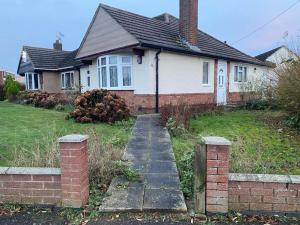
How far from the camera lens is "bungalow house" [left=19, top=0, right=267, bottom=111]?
13438mm

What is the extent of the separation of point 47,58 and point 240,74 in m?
18.4

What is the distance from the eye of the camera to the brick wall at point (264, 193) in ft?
12.3

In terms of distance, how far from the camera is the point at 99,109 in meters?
10.7

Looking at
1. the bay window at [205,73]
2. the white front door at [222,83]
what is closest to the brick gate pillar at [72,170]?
the bay window at [205,73]

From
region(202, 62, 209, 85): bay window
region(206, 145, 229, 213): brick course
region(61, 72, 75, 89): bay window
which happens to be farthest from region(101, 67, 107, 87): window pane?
region(206, 145, 229, 213): brick course

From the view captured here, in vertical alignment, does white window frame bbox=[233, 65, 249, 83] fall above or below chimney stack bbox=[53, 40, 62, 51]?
below

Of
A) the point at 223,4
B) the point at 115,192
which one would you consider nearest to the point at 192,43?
the point at 223,4

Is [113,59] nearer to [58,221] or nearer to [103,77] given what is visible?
[103,77]

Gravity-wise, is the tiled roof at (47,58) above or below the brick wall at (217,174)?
above

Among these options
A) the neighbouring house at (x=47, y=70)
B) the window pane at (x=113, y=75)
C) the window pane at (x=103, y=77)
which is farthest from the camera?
the neighbouring house at (x=47, y=70)

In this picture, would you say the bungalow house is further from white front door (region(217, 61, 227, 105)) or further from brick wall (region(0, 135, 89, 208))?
brick wall (region(0, 135, 89, 208))

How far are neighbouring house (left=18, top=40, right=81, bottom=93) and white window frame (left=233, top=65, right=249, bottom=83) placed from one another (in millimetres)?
Answer: 12958

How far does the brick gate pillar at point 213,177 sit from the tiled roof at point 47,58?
2266 centimetres

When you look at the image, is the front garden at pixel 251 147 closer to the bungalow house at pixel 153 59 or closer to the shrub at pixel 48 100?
the bungalow house at pixel 153 59
